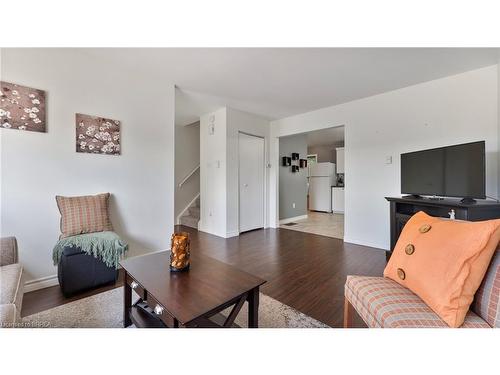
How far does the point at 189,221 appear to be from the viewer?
4.80 meters

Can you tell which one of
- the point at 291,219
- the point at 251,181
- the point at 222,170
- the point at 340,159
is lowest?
the point at 291,219

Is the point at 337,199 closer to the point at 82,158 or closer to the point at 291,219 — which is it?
the point at 291,219

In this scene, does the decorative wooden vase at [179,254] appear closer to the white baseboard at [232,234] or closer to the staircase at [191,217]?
the white baseboard at [232,234]

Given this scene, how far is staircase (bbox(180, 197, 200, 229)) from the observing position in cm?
468

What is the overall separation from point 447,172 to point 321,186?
4.68 m

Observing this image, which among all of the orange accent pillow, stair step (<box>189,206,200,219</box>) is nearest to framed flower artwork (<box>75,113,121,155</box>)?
stair step (<box>189,206,200,219</box>)

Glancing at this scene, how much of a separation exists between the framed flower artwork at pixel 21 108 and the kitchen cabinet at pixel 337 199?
6.56 metres

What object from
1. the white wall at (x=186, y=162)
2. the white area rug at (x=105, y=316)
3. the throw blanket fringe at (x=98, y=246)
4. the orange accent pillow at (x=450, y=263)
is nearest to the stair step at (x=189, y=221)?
the white wall at (x=186, y=162)

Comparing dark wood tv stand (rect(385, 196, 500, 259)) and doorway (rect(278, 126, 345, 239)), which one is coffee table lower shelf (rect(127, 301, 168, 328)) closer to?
dark wood tv stand (rect(385, 196, 500, 259))

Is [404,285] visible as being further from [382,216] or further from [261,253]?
[382,216]

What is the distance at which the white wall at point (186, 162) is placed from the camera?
5.05 m

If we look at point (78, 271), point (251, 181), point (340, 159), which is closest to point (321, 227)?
point (251, 181)

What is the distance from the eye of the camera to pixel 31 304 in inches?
65.9
